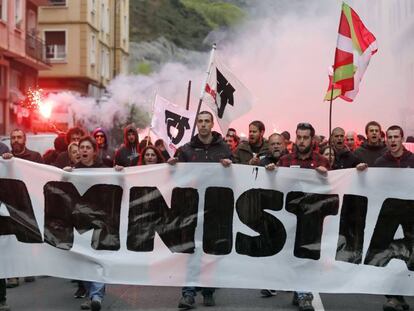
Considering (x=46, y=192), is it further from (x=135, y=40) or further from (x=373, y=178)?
(x=135, y=40)

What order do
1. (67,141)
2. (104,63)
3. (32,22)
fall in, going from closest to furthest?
(67,141), (32,22), (104,63)

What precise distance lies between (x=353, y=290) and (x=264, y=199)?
44.1 inches

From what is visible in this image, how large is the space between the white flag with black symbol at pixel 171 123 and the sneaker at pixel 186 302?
13.9ft

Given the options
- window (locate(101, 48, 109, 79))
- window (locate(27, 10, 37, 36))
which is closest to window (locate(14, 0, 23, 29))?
window (locate(27, 10, 37, 36))

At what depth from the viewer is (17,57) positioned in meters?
28.5

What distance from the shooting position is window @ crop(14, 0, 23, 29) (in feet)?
93.6

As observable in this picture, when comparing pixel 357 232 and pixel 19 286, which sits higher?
pixel 357 232

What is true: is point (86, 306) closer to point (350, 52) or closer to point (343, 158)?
point (343, 158)

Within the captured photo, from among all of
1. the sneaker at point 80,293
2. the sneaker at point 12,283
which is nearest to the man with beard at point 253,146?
the sneaker at point 80,293

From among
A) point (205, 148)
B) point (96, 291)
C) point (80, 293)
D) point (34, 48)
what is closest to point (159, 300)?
point (96, 291)

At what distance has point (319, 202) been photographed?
6766 mm

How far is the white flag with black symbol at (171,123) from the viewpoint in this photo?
10680 millimetres

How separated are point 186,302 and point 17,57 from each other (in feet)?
77.3

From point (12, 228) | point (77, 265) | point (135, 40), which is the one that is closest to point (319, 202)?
point (77, 265)
